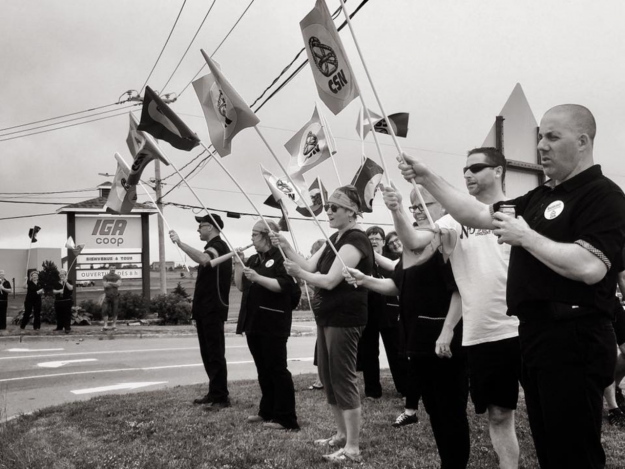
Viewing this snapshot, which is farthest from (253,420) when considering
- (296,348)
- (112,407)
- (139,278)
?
(139,278)

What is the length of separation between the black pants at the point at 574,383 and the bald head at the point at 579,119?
30.5 inches

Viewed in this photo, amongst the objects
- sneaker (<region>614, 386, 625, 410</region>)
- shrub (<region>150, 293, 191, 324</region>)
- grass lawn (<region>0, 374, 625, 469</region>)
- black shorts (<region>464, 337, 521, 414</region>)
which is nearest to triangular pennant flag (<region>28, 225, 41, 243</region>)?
shrub (<region>150, 293, 191, 324</region>)

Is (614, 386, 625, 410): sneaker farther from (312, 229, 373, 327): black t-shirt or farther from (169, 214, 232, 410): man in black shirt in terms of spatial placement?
(169, 214, 232, 410): man in black shirt

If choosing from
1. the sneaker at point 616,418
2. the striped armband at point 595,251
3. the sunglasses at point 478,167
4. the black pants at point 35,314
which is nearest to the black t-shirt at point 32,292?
the black pants at point 35,314

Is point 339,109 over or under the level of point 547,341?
over

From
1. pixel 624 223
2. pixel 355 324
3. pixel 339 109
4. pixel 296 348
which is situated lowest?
pixel 296 348

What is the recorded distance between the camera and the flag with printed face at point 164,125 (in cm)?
602

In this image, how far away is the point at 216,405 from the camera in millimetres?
6418

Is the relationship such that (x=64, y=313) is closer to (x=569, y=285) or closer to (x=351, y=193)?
(x=351, y=193)

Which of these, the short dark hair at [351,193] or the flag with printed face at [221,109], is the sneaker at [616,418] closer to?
the short dark hair at [351,193]

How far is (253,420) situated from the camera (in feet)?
18.8

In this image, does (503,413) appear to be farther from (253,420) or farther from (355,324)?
(253,420)

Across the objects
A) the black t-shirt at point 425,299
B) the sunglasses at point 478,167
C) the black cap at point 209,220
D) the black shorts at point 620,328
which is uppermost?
the black cap at point 209,220

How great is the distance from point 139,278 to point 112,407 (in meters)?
19.0
